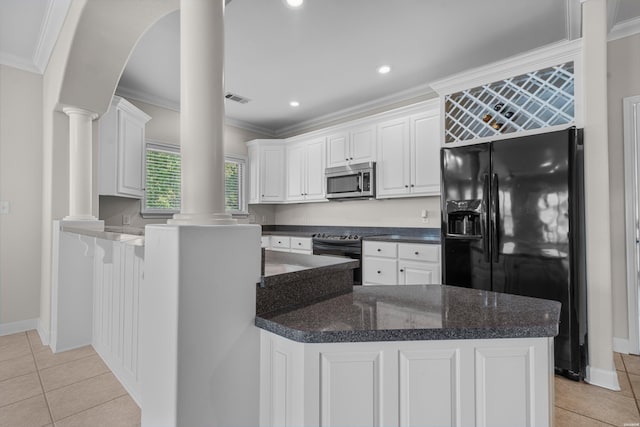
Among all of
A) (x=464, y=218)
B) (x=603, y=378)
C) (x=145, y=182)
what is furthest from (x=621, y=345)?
(x=145, y=182)

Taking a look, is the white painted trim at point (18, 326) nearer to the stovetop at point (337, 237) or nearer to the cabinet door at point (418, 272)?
the stovetop at point (337, 237)

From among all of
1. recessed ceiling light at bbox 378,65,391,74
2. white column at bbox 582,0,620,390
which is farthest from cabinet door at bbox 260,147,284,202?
white column at bbox 582,0,620,390

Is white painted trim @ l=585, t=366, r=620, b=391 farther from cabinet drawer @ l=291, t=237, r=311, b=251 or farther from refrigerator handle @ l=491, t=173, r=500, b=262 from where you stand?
cabinet drawer @ l=291, t=237, r=311, b=251

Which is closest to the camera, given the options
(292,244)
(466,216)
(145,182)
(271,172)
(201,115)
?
(201,115)

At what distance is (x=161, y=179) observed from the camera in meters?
4.45

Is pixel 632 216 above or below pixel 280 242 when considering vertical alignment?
above

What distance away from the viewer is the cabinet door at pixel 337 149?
447 centimetres

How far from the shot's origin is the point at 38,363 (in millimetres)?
2488

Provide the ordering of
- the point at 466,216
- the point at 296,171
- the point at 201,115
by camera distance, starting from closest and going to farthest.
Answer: the point at 201,115 → the point at 466,216 → the point at 296,171

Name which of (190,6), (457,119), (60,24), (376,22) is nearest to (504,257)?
(457,119)

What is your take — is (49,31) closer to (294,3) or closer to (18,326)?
(294,3)

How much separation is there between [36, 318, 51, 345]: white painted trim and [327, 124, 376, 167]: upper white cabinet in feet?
11.5

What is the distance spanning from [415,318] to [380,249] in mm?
2624

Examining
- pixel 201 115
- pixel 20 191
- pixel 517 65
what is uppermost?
pixel 517 65
